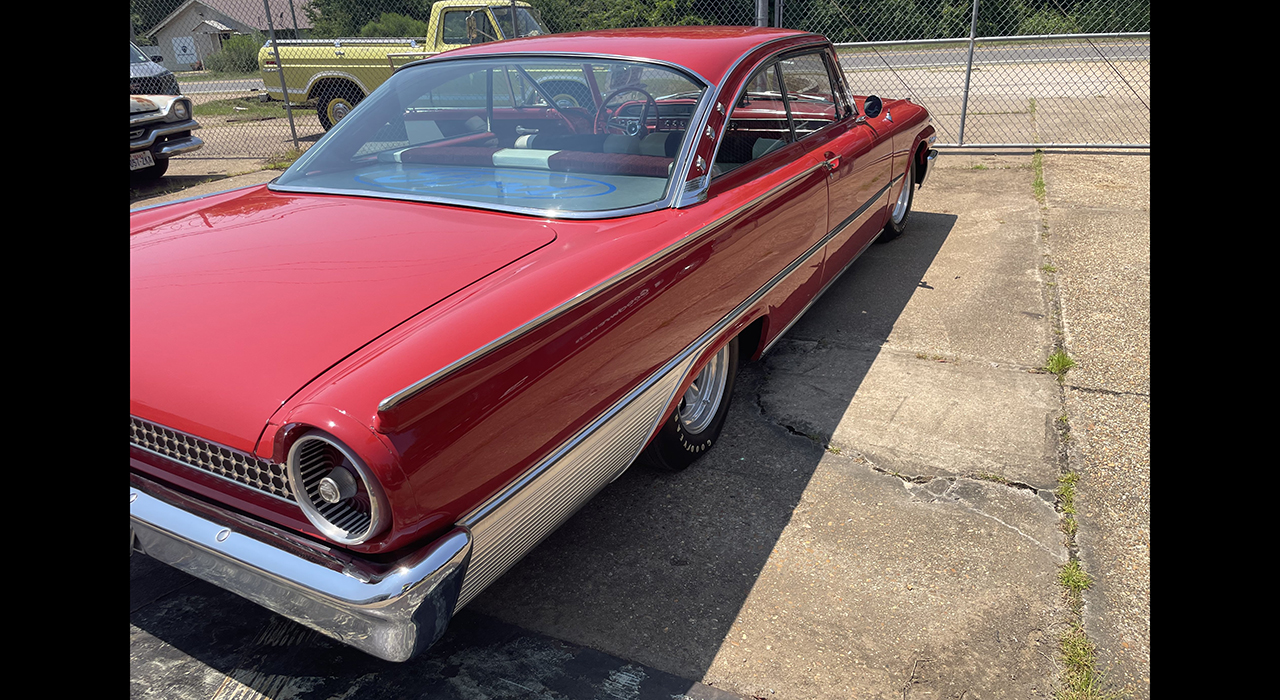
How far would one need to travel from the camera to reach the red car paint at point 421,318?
1675 mm

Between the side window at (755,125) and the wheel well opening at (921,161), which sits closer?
the side window at (755,125)

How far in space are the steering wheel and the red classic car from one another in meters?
0.01

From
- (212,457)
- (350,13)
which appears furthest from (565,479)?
(350,13)

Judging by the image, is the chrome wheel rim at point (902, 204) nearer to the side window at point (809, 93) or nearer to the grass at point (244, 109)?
the side window at point (809, 93)

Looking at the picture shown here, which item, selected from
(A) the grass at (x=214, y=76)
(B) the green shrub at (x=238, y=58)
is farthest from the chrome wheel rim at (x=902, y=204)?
(B) the green shrub at (x=238, y=58)

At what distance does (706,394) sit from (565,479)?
1.16 metres

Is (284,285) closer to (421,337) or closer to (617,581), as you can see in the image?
(421,337)

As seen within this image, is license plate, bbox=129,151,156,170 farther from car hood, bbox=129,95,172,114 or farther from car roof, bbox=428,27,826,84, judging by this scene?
car roof, bbox=428,27,826,84

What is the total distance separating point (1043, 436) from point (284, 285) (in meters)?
2.76

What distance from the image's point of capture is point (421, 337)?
1.78m

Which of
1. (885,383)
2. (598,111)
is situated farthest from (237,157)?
(885,383)

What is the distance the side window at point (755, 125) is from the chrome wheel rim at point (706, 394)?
705 mm

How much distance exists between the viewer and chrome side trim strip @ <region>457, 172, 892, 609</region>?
1.85 metres

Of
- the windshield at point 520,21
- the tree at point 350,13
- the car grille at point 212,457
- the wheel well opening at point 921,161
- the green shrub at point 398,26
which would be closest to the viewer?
the car grille at point 212,457
